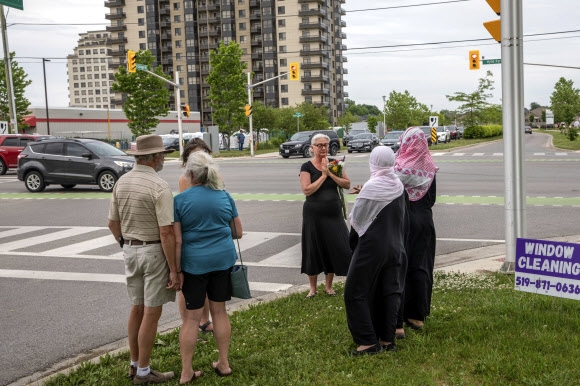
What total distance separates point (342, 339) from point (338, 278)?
2.93 meters

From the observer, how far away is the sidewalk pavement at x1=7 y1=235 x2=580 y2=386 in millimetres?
5223

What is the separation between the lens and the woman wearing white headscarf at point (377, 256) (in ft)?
16.4

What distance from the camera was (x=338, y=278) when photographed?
27.2 feet

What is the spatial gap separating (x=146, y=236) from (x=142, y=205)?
0.71 ft

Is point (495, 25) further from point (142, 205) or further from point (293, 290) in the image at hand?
point (142, 205)

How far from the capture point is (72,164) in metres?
20.7

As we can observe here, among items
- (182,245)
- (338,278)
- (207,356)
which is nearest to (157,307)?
(182,245)

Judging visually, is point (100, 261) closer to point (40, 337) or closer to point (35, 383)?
point (40, 337)

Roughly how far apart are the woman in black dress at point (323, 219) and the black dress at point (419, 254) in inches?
48.8

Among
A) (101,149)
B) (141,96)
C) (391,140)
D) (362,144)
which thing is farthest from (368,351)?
(141,96)

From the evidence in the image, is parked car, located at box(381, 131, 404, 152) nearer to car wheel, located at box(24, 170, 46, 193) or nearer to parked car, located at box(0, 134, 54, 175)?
parked car, located at box(0, 134, 54, 175)

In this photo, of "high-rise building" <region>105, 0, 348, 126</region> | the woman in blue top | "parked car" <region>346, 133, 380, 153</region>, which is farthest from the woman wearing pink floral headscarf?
"high-rise building" <region>105, 0, 348, 126</region>

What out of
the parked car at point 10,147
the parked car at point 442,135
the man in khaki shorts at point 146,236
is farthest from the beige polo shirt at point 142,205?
the parked car at point 442,135

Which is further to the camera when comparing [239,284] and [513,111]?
[513,111]
